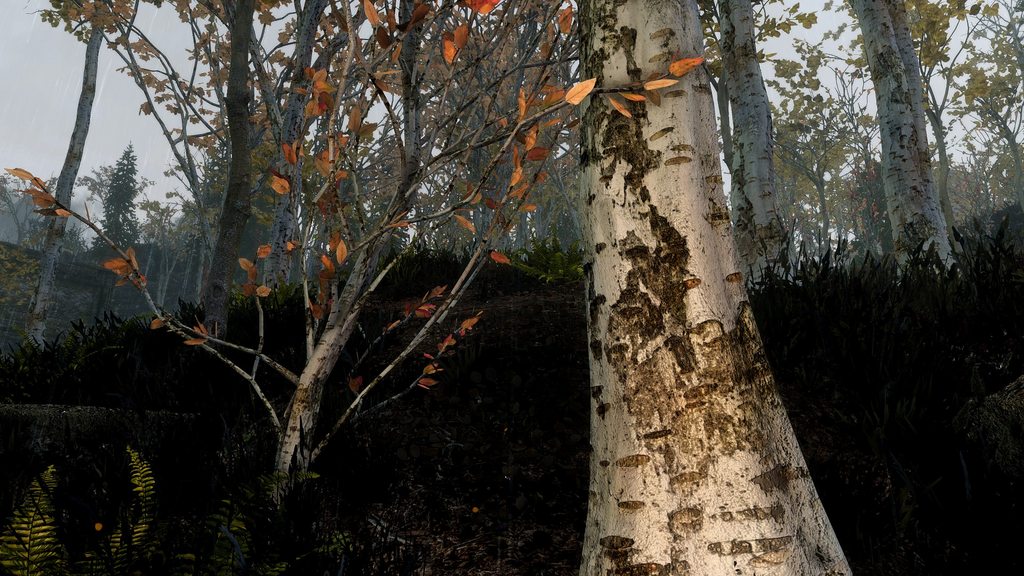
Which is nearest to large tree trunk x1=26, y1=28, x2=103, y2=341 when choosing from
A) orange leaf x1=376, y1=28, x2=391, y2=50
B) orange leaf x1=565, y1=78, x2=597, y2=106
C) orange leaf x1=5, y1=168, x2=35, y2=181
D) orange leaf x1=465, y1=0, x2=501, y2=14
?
orange leaf x1=5, y1=168, x2=35, y2=181

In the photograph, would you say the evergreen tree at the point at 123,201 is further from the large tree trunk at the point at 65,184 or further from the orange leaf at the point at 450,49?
the orange leaf at the point at 450,49

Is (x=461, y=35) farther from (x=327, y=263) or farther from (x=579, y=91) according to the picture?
(x=327, y=263)

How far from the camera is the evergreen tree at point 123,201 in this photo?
105 ft

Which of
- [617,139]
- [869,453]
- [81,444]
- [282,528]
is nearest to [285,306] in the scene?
[81,444]

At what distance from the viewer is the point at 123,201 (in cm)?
3275

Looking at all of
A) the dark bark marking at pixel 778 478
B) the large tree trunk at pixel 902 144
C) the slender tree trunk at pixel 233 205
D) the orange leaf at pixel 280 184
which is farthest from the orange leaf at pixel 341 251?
the large tree trunk at pixel 902 144

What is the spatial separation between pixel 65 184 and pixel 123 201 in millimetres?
29890

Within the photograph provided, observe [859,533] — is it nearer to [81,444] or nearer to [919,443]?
[919,443]

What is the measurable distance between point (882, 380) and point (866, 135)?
21.7m

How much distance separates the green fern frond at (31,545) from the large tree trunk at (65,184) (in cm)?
813

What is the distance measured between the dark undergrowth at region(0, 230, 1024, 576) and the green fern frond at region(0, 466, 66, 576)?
29 mm

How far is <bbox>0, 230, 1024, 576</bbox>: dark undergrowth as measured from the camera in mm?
1751

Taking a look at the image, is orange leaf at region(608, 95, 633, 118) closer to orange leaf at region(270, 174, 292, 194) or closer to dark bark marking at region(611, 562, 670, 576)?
dark bark marking at region(611, 562, 670, 576)

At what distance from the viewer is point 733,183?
5469 millimetres
